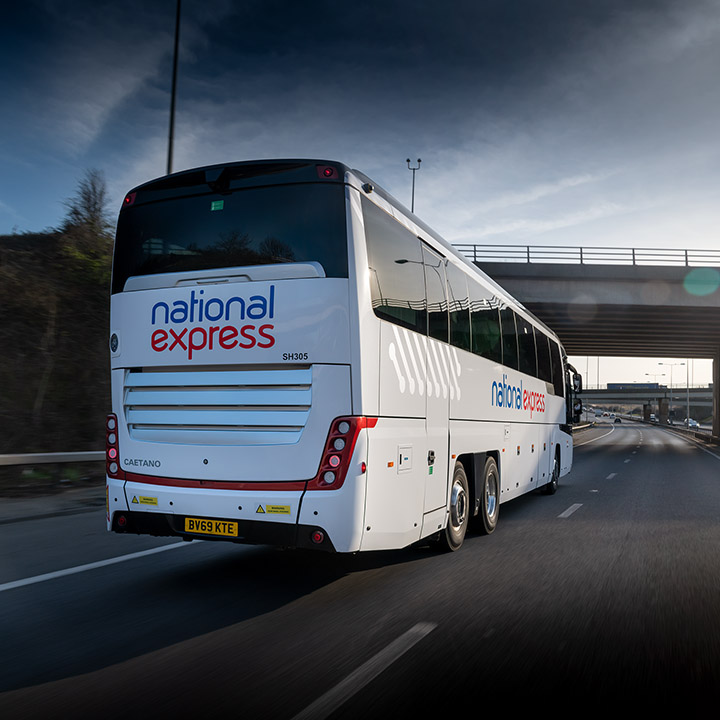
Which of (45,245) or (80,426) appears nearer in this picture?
(80,426)

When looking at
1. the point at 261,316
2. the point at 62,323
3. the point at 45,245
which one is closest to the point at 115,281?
the point at 261,316

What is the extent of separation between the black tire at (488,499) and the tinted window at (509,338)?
169 centimetres

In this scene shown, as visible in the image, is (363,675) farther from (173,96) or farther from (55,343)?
(173,96)

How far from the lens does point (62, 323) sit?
17531 millimetres

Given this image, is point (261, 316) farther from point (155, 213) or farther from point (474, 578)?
point (474, 578)

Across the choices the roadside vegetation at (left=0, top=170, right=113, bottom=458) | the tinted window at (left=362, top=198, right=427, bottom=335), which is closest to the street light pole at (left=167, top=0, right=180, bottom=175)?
the roadside vegetation at (left=0, top=170, right=113, bottom=458)

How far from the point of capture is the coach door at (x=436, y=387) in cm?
682

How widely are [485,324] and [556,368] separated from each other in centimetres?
671

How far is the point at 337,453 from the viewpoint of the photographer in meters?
5.52

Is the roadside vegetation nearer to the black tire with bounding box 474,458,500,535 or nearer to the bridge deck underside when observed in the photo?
the black tire with bounding box 474,458,500,535

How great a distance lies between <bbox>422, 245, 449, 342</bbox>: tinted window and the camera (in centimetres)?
710

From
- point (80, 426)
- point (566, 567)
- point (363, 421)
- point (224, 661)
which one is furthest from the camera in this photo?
point (80, 426)

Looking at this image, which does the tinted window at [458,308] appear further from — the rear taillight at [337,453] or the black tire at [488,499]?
the rear taillight at [337,453]

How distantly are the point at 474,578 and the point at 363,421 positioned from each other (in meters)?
2.17
